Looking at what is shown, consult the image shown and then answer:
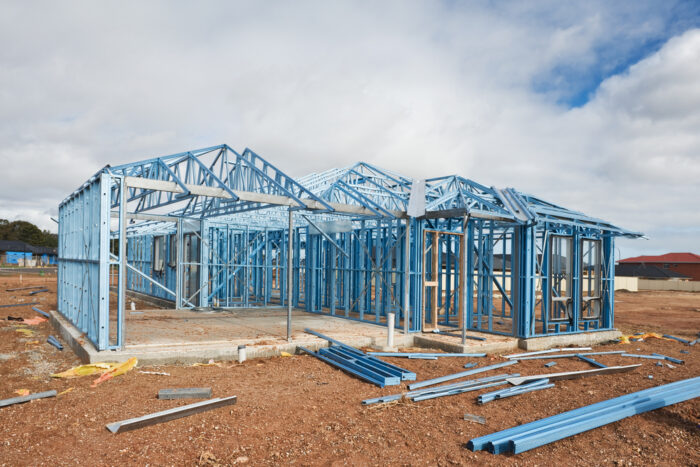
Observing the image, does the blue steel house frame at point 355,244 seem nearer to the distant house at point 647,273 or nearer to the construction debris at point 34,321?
the construction debris at point 34,321

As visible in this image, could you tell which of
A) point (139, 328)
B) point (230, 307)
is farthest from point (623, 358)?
point (230, 307)

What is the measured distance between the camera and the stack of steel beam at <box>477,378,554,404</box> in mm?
7195

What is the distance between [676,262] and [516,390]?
68754 mm

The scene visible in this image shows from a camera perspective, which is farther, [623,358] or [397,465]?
[623,358]

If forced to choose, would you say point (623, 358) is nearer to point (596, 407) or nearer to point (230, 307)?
point (596, 407)

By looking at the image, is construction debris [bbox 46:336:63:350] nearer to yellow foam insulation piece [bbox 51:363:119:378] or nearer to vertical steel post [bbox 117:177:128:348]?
vertical steel post [bbox 117:177:128:348]

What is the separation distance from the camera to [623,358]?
35.8ft

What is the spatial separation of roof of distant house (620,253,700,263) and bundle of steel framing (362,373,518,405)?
6698 centimetres

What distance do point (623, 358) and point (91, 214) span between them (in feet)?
38.4

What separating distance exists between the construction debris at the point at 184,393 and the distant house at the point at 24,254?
6815 centimetres

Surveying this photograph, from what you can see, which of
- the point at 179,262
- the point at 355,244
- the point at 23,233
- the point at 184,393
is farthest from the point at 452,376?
the point at 23,233

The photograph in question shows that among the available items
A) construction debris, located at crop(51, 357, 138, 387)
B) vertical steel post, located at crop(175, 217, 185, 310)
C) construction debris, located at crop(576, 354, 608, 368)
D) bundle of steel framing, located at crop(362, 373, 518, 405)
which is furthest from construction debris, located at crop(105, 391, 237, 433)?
vertical steel post, located at crop(175, 217, 185, 310)

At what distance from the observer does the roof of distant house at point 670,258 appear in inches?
2506

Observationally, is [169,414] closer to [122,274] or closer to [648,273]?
[122,274]
